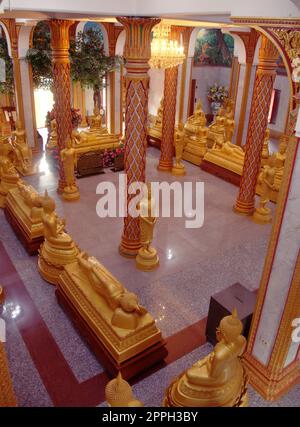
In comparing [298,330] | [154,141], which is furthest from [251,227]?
[154,141]

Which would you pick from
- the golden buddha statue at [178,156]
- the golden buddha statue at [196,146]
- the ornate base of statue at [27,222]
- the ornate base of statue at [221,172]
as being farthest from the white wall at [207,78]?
the ornate base of statue at [27,222]

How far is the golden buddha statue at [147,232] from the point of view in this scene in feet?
18.7

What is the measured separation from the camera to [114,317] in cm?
413

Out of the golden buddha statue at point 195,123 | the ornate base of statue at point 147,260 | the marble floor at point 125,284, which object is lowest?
the marble floor at point 125,284

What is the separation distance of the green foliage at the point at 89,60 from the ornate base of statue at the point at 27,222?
539cm

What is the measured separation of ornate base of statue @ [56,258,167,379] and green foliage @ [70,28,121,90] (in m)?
7.93

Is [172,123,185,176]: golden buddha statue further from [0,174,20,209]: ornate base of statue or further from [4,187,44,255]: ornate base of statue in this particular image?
[4,187,44,255]: ornate base of statue

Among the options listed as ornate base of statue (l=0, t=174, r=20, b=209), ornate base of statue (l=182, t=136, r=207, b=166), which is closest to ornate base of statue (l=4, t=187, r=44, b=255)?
ornate base of statue (l=0, t=174, r=20, b=209)

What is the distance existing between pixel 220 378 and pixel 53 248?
3.24 meters

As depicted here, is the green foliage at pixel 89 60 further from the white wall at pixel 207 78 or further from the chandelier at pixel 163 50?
the white wall at pixel 207 78

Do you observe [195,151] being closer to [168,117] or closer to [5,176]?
[168,117]

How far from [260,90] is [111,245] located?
3.89 m

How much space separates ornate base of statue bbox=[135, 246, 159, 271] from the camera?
19.7 feet

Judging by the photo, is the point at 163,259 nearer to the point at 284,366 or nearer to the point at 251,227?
the point at 251,227
